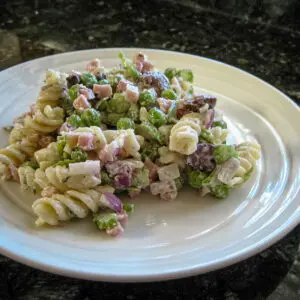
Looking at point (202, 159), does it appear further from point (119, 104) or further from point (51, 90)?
point (51, 90)

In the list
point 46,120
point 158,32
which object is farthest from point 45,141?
point 158,32

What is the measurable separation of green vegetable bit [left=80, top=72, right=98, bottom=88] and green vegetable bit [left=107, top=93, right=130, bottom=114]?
97 millimetres

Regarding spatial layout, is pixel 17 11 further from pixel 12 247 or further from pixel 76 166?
pixel 12 247

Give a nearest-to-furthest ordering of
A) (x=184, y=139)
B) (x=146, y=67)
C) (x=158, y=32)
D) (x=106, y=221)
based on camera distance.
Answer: (x=106, y=221), (x=184, y=139), (x=146, y=67), (x=158, y=32)

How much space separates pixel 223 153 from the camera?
1.34m

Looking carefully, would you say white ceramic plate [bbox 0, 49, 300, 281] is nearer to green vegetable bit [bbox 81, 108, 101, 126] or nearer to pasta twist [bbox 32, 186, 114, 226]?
pasta twist [bbox 32, 186, 114, 226]

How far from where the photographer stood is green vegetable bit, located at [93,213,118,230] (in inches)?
47.8

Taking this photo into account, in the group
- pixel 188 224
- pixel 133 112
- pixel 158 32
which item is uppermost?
pixel 133 112

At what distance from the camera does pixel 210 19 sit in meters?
2.60

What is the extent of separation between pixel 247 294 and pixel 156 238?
240 millimetres

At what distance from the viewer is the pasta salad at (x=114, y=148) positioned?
1268 millimetres

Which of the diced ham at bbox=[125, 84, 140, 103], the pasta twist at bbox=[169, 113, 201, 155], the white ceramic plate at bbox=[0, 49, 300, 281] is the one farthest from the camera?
the diced ham at bbox=[125, 84, 140, 103]

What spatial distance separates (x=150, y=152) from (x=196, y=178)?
144 millimetres

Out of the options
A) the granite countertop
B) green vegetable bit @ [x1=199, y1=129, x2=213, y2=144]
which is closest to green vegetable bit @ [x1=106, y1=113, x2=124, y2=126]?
green vegetable bit @ [x1=199, y1=129, x2=213, y2=144]
